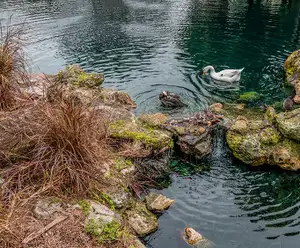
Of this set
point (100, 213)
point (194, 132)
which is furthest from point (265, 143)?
point (100, 213)

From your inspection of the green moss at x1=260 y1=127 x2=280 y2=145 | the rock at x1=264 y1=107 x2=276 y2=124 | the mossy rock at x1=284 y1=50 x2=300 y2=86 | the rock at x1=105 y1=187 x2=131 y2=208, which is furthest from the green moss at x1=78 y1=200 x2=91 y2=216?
the mossy rock at x1=284 y1=50 x2=300 y2=86

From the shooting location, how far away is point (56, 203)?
284 inches

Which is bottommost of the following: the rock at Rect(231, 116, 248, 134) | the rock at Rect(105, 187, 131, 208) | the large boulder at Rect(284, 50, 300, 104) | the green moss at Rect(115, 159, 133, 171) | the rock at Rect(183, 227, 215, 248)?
the rock at Rect(183, 227, 215, 248)

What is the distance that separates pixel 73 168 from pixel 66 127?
1.04 meters

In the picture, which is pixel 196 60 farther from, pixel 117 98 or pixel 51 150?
pixel 51 150

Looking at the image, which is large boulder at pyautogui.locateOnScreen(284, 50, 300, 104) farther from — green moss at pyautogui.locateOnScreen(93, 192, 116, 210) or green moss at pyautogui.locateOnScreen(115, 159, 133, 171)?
green moss at pyautogui.locateOnScreen(93, 192, 116, 210)

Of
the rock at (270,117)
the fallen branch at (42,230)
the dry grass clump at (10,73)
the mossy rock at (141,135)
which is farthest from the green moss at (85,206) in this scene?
the rock at (270,117)

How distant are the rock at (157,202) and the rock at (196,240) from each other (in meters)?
1.07

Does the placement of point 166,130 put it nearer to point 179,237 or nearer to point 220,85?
point 179,237

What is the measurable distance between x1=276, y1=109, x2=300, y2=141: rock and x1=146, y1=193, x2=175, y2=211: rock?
16.9 ft

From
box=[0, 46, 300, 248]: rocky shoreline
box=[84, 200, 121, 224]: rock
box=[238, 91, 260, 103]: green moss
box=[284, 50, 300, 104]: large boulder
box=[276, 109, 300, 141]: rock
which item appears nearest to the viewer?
box=[84, 200, 121, 224]: rock

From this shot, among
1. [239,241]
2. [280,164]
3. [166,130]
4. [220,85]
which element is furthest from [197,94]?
[239,241]

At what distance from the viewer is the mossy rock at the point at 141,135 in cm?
1034

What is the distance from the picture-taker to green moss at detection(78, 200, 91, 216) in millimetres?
7273
